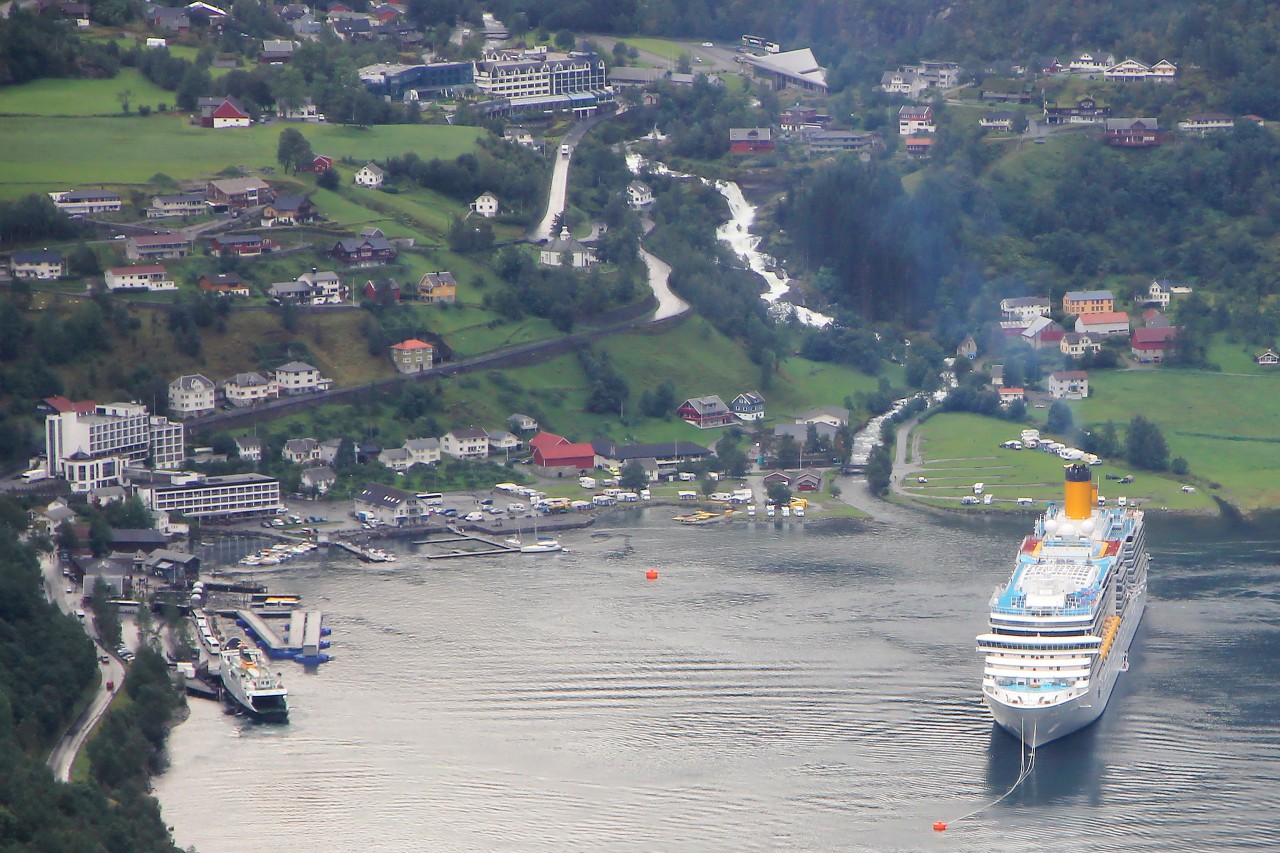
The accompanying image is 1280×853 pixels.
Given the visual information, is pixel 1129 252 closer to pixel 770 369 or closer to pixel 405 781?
pixel 770 369

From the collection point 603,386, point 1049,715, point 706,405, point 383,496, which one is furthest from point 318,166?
point 1049,715

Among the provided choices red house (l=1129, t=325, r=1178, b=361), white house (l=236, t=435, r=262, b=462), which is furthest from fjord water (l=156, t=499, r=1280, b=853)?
red house (l=1129, t=325, r=1178, b=361)

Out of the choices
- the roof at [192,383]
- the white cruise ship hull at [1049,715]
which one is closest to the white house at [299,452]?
the roof at [192,383]

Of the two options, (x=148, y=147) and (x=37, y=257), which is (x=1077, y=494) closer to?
(x=37, y=257)

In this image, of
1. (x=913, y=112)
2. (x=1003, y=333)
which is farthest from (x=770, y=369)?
(x=913, y=112)

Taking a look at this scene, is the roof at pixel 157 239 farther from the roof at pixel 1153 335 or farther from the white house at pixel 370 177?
the roof at pixel 1153 335

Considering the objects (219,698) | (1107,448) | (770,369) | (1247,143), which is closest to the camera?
(219,698)

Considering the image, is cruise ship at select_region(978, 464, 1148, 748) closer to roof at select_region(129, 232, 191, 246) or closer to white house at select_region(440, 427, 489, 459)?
white house at select_region(440, 427, 489, 459)
